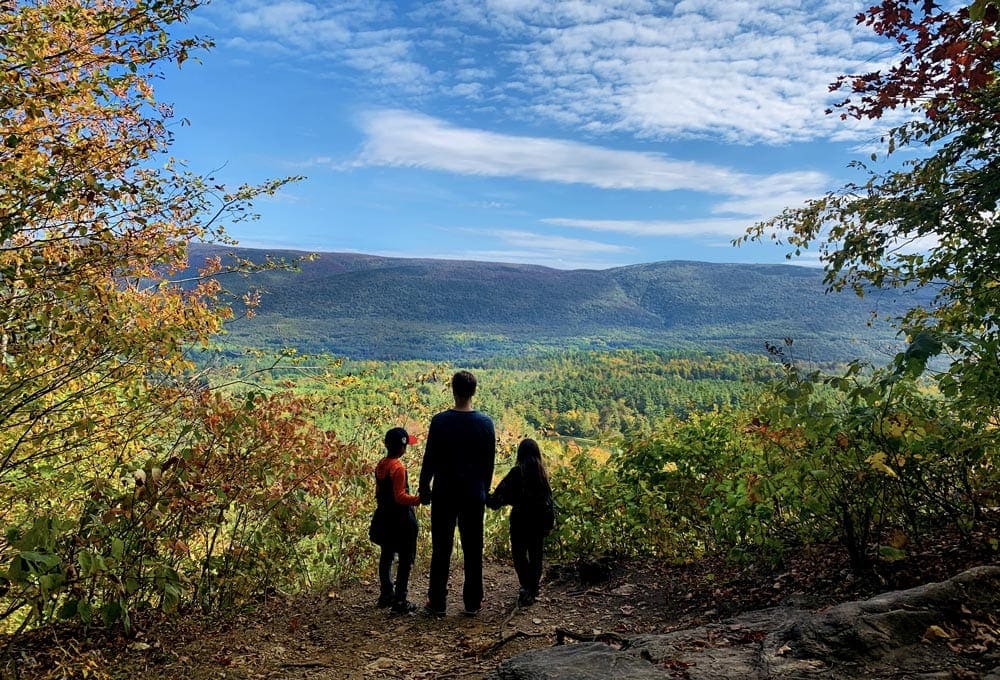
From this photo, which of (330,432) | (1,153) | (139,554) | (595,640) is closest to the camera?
(595,640)

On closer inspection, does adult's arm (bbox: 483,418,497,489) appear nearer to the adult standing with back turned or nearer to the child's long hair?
the adult standing with back turned

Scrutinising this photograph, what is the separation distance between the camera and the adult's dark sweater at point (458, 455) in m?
5.86

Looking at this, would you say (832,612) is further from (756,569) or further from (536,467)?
(536,467)

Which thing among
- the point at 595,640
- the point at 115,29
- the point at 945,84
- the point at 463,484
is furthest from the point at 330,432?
the point at 945,84

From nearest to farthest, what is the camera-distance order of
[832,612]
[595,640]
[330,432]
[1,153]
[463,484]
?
[832,612] < [595,640] < [1,153] < [463,484] < [330,432]

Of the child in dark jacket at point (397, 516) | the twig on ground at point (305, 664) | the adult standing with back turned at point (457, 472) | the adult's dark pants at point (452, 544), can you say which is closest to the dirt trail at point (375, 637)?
the twig on ground at point (305, 664)

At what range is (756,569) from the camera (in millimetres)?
6332

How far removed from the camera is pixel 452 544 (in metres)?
6.00

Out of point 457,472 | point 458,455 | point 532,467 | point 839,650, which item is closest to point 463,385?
point 458,455

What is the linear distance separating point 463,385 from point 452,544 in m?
1.64

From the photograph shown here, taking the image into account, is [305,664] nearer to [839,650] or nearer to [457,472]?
[457,472]

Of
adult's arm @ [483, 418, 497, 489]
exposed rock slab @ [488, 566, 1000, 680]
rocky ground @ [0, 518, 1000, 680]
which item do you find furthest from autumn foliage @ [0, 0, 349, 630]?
exposed rock slab @ [488, 566, 1000, 680]

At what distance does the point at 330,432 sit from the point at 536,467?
2537 millimetres

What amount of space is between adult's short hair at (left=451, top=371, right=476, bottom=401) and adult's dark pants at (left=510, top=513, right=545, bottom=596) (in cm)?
163
